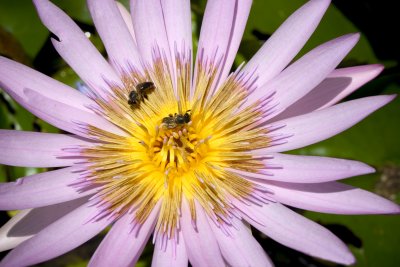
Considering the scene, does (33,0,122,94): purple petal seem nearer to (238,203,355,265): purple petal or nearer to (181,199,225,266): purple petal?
(181,199,225,266): purple petal

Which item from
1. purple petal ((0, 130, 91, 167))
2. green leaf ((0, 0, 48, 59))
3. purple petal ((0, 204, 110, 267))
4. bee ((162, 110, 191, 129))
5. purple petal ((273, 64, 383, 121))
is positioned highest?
green leaf ((0, 0, 48, 59))

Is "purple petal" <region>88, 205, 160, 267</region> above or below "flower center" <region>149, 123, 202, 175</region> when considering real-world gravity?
below

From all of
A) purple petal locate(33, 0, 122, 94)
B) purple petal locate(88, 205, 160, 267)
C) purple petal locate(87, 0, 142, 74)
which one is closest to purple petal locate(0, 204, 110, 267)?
purple petal locate(88, 205, 160, 267)

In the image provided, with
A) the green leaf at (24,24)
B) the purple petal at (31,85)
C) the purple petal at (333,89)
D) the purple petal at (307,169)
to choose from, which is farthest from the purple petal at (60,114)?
the green leaf at (24,24)

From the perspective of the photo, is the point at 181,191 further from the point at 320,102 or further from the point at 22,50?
the point at 22,50

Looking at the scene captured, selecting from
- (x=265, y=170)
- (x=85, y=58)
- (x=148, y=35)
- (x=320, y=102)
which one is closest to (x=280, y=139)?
(x=265, y=170)

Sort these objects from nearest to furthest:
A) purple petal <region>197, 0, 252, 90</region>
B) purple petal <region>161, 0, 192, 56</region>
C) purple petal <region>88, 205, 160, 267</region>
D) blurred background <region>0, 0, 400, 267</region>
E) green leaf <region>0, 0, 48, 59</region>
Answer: purple petal <region>88, 205, 160, 267</region>
purple petal <region>197, 0, 252, 90</region>
purple petal <region>161, 0, 192, 56</region>
blurred background <region>0, 0, 400, 267</region>
green leaf <region>0, 0, 48, 59</region>
